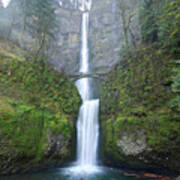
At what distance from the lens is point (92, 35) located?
116 ft

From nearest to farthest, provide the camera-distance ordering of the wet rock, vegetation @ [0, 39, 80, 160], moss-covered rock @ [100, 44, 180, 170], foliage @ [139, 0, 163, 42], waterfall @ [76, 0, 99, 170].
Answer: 1. vegetation @ [0, 39, 80, 160]
2. moss-covered rock @ [100, 44, 180, 170]
3. the wet rock
4. waterfall @ [76, 0, 99, 170]
5. foliage @ [139, 0, 163, 42]

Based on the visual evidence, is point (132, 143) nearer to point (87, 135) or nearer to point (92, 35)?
point (87, 135)

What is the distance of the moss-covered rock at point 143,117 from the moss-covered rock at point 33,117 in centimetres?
344

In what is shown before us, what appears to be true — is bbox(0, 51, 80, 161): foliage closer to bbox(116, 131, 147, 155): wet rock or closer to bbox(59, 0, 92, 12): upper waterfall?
bbox(116, 131, 147, 155): wet rock

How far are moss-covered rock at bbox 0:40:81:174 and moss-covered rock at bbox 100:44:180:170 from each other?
3444mm

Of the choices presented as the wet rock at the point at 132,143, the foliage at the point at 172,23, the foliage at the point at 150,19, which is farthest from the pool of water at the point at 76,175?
the foliage at the point at 150,19

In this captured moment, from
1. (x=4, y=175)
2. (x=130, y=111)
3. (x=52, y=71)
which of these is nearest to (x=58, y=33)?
(x=52, y=71)

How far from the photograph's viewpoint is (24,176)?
807cm

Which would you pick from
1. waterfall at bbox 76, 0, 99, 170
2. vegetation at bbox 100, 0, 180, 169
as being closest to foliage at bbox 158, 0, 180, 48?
vegetation at bbox 100, 0, 180, 169

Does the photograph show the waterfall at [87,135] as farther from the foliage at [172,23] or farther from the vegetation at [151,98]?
the foliage at [172,23]

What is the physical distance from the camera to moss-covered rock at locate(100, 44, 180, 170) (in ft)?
27.6

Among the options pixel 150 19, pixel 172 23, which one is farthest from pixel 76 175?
pixel 150 19

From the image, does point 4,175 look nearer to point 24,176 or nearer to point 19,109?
point 24,176

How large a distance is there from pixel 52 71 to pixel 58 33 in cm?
2459
